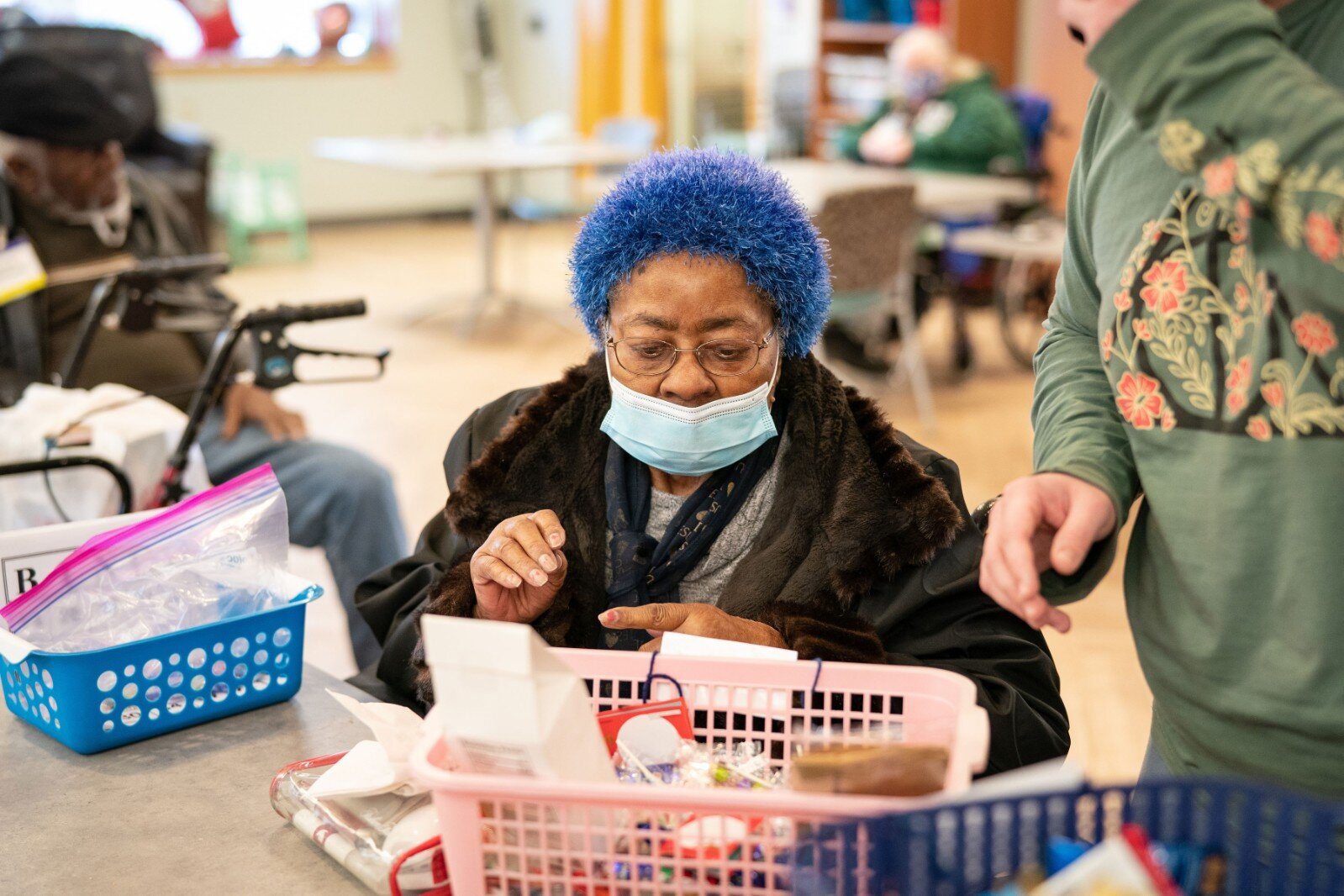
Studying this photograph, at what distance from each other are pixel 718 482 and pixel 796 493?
4.1 inches

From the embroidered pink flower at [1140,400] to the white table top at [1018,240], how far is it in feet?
14.4

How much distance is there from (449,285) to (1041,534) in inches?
306

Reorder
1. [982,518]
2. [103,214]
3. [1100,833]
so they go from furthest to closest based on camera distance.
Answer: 1. [103,214]
2. [982,518]
3. [1100,833]

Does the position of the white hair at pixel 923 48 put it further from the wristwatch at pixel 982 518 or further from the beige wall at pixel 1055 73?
the wristwatch at pixel 982 518

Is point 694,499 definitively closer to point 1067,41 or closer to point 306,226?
point 1067,41

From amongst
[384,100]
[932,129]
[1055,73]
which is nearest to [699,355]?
[932,129]

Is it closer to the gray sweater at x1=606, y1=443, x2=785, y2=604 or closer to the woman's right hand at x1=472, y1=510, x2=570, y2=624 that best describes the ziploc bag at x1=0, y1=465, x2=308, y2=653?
the woman's right hand at x1=472, y1=510, x2=570, y2=624

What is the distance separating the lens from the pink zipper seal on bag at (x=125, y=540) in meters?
1.36

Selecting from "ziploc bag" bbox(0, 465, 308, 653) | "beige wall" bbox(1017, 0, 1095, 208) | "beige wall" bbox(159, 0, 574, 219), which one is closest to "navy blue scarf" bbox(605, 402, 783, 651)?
"ziploc bag" bbox(0, 465, 308, 653)

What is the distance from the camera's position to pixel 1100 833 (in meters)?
0.74

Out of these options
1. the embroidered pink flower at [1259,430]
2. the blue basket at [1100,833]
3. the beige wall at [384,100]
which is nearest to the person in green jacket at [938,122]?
the beige wall at [384,100]

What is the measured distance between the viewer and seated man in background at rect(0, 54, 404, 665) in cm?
290

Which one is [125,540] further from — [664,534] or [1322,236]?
[1322,236]

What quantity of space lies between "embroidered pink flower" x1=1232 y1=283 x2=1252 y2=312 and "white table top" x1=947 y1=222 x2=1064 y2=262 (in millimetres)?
4430
